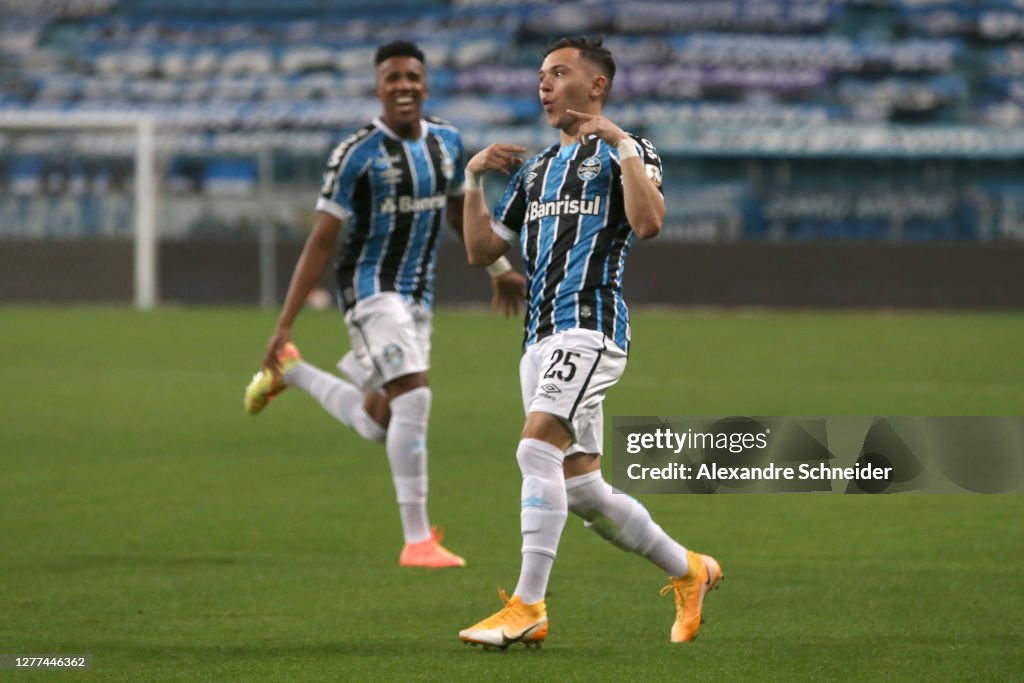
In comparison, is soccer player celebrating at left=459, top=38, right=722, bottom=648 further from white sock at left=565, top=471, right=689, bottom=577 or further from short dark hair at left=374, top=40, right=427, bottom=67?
short dark hair at left=374, top=40, right=427, bottom=67

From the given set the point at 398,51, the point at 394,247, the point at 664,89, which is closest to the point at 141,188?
the point at 664,89

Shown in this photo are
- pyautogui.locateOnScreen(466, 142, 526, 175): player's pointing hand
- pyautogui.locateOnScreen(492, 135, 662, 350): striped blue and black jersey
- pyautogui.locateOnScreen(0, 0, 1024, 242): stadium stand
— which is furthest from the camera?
pyautogui.locateOnScreen(0, 0, 1024, 242): stadium stand

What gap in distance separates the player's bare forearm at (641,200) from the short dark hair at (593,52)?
411mm

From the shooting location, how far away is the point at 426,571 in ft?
21.4

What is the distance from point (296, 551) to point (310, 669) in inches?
87.6

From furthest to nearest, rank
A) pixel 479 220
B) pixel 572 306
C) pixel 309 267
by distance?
pixel 309 267
pixel 479 220
pixel 572 306

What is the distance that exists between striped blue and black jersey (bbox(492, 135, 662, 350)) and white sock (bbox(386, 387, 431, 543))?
1849mm

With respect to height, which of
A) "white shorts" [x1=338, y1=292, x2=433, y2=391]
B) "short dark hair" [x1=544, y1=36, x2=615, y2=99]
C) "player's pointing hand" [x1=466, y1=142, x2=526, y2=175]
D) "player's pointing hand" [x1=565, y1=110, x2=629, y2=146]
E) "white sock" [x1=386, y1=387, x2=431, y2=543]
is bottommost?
"white sock" [x1=386, y1=387, x2=431, y2=543]

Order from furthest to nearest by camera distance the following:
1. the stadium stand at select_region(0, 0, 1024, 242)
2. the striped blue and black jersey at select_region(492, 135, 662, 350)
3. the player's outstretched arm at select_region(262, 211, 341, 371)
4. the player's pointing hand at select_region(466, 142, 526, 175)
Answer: the stadium stand at select_region(0, 0, 1024, 242) → the player's outstretched arm at select_region(262, 211, 341, 371) → the player's pointing hand at select_region(466, 142, 526, 175) → the striped blue and black jersey at select_region(492, 135, 662, 350)

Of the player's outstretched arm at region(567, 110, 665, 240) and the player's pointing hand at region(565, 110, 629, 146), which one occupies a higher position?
the player's pointing hand at region(565, 110, 629, 146)

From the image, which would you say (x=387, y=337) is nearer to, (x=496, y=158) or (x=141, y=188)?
(x=496, y=158)

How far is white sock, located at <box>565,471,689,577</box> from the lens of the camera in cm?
521

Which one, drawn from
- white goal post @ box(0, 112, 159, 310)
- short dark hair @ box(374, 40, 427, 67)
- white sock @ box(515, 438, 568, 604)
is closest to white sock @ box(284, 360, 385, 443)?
short dark hair @ box(374, 40, 427, 67)

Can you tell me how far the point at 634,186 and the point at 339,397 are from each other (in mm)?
3114
